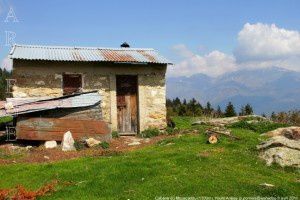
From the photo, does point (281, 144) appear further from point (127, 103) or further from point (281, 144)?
point (127, 103)

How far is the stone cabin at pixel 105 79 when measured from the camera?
25.5 meters

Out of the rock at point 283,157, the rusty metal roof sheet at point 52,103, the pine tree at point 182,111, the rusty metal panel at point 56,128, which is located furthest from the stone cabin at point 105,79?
the pine tree at point 182,111

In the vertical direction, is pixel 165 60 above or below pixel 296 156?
above

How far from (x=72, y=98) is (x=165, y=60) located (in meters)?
6.96

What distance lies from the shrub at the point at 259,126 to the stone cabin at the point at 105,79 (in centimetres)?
457

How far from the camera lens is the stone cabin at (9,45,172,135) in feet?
83.5

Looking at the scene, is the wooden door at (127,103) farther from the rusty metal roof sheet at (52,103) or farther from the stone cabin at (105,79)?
the rusty metal roof sheet at (52,103)

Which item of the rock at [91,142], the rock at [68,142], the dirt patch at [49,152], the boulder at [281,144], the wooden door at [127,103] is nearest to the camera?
the boulder at [281,144]

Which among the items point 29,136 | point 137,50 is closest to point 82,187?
point 29,136

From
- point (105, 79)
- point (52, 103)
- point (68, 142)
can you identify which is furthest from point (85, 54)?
point (68, 142)

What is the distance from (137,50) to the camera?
30.3 meters

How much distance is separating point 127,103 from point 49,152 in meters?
8.05

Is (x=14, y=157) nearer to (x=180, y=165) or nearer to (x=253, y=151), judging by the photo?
(x=180, y=165)

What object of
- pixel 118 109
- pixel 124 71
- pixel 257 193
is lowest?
pixel 257 193
